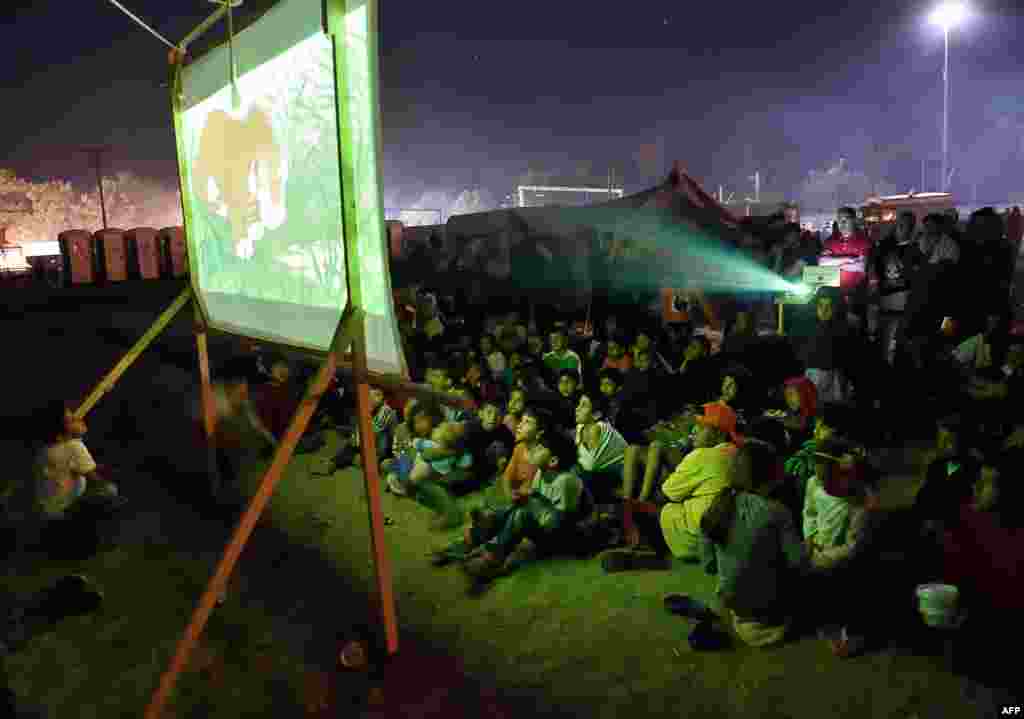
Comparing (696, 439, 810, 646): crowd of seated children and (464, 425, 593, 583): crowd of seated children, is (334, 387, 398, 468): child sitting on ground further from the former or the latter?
(696, 439, 810, 646): crowd of seated children

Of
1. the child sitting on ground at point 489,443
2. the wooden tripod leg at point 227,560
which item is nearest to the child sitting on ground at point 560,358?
the child sitting on ground at point 489,443

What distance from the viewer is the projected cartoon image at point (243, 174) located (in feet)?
12.2

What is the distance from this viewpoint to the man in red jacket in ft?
29.0

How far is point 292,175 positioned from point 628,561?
348 centimetres

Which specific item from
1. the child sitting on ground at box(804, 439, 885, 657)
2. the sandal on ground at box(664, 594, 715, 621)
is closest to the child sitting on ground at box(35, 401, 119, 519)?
the sandal on ground at box(664, 594, 715, 621)

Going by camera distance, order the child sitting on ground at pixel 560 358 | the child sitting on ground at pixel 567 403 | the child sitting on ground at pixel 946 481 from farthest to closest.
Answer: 1. the child sitting on ground at pixel 560 358
2. the child sitting on ground at pixel 567 403
3. the child sitting on ground at pixel 946 481

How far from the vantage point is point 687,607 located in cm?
407

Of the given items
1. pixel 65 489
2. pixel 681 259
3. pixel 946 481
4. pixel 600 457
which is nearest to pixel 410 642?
pixel 600 457

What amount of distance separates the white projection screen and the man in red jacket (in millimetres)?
7313

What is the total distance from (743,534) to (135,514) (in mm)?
5389

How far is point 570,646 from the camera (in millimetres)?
3896

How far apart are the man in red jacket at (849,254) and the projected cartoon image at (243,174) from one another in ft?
24.3

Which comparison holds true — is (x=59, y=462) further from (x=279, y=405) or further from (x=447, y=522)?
(x=447, y=522)

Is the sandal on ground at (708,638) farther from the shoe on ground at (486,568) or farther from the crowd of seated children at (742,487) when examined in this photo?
the shoe on ground at (486,568)
